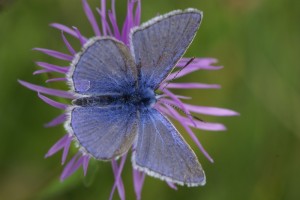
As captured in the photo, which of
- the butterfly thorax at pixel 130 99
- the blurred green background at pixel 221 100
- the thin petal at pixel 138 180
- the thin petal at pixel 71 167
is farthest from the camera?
the blurred green background at pixel 221 100

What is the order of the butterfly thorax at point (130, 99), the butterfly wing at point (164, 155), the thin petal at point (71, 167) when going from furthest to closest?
the thin petal at point (71, 167)
the butterfly thorax at point (130, 99)
the butterfly wing at point (164, 155)

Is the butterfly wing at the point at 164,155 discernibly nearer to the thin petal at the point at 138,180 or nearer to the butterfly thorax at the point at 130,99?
the butterfly thorax at the point at 130,99

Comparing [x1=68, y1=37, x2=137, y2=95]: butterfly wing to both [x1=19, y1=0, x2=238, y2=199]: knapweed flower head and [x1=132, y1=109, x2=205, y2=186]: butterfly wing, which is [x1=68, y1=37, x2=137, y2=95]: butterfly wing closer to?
[x1=19, y1=0, x2=238, y2=199]: knapweed flower head

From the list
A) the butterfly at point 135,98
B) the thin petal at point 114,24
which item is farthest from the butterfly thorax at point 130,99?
the thin petal at point 114,24

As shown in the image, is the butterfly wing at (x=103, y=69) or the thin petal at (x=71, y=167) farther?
the thin petal at (x=71, y=167)

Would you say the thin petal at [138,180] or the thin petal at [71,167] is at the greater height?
the thin petal at [71,167]

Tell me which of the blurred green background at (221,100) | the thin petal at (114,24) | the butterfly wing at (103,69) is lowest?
the blurred green background at (221,100)

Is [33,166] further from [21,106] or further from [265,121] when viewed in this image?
[265,121]
